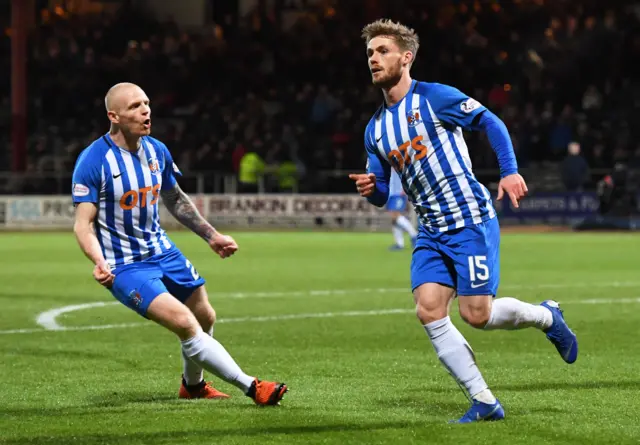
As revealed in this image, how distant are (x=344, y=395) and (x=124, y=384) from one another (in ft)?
5.02

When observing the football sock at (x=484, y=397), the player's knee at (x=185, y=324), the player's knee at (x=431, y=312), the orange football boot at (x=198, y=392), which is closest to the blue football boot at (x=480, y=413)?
the football sock at (x=484, y=397)

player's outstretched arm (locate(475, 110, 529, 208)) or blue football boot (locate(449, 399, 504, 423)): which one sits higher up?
player's outstretched arm (locate(475, 110, 529, 208))

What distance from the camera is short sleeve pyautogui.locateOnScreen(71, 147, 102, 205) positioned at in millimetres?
7250

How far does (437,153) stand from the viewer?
6.90 m

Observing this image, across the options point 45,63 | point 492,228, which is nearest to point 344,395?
point 492,228

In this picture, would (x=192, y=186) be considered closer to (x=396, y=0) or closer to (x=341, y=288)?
(x=396, y=0)

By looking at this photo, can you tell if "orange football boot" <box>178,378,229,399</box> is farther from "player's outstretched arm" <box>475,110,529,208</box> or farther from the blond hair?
the blond hair

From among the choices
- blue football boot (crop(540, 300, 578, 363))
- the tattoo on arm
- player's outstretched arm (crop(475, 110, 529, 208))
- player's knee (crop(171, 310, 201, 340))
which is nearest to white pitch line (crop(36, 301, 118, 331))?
the tattoo on arm

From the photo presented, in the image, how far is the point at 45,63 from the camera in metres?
36.7

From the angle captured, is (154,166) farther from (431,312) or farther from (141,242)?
(431,312)

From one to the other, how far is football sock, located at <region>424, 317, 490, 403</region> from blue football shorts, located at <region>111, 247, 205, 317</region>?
5.17 ft

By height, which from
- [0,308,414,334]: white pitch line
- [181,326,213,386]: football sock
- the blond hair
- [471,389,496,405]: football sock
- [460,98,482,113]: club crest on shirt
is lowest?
[0,308,414,334]: white pitch line

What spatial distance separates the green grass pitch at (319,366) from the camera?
640 centimetres

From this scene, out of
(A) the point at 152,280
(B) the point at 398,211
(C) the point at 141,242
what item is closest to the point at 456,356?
(A) the point at 152,280
